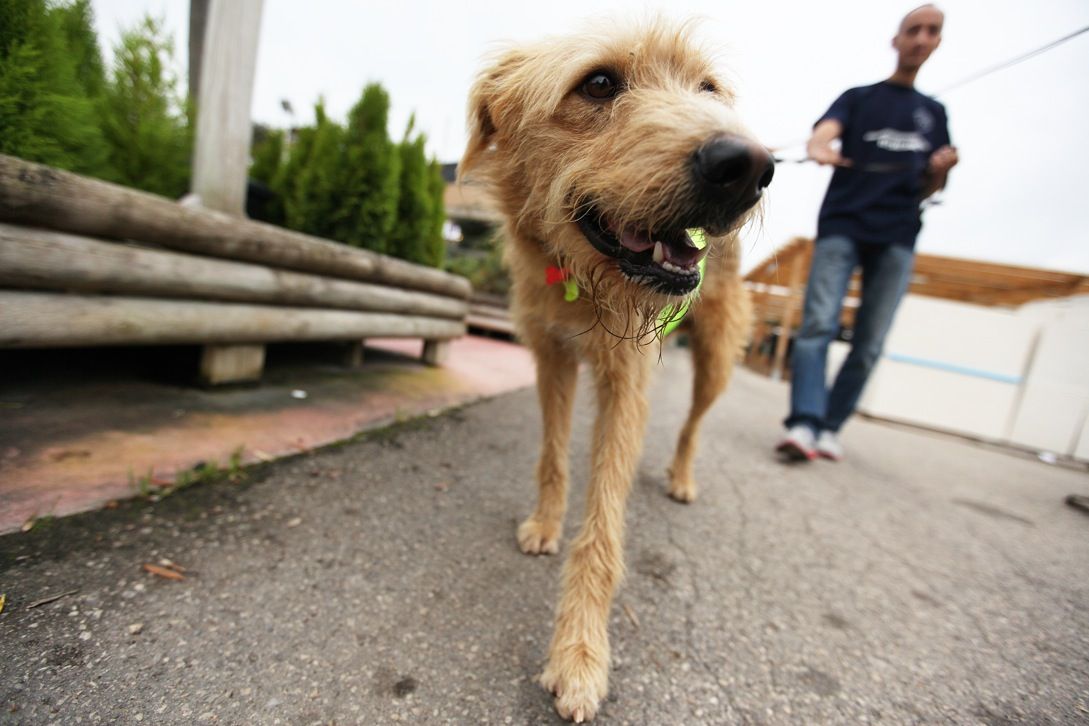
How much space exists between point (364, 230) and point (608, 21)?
2.93 m

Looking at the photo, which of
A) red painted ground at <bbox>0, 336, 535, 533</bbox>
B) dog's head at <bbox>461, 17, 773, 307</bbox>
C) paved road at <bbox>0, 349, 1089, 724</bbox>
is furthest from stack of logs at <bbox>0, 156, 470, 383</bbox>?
dog's head at <bbox>461, 17, 773, 307</bbox>

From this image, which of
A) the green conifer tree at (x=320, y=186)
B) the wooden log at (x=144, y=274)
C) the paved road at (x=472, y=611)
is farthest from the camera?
the green conifer tree at (x=320, y=186)

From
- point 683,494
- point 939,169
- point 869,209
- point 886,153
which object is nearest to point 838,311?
point 869,209

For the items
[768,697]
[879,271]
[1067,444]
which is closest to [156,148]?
[768,697]

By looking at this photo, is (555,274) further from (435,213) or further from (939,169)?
(435,213)

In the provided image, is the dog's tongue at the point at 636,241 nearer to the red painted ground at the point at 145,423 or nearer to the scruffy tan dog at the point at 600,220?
the scruffy tan dog at the point at 600,220

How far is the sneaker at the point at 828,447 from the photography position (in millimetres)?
3877

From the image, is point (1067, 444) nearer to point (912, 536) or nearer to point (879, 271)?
point (879, 271)

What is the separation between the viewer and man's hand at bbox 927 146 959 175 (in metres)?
Answer: 2.88

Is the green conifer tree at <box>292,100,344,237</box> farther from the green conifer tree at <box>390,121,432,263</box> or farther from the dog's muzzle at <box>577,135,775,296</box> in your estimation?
the dog's muzzle at <box>577,135,775,296</box>

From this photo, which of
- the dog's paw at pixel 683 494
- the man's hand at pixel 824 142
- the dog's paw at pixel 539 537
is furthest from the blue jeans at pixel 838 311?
the dog's paw at pixel 539 537

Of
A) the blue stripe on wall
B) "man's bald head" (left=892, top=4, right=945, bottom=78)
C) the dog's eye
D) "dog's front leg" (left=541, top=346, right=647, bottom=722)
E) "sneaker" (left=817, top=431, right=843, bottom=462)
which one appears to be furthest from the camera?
the blue stripe on wall

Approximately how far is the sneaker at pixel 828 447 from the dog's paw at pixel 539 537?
10.2 ft

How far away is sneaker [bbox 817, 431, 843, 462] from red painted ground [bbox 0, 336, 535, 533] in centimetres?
308
